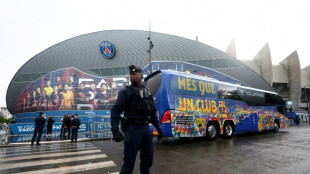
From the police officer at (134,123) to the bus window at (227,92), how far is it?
7979 mm

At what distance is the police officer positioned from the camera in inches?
102

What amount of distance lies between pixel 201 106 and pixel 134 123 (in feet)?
22.1

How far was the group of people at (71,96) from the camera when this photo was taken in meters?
33.7

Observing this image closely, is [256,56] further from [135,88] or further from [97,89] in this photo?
[135,88]

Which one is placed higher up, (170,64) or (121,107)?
(170,64)

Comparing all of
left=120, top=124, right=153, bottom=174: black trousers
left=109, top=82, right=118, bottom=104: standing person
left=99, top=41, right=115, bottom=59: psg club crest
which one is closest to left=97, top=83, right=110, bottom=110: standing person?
left=109, top=82, right=118, bottom=104: standing person

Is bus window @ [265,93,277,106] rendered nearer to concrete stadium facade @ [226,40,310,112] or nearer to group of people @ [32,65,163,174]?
group of people @ [32,65,163,174]

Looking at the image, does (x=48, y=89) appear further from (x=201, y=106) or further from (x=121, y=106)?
(x=121, y=106)

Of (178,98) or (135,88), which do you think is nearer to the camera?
(135,88)

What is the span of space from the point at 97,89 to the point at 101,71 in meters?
6.15

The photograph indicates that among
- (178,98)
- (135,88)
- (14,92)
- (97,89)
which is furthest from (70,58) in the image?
(135,88)

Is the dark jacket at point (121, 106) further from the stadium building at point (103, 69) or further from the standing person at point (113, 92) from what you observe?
the standing person at point (113, 92)

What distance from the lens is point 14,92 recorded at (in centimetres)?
4700

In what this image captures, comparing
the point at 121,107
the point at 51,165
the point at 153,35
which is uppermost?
the point at 153,35
